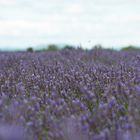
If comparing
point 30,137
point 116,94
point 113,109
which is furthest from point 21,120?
point 116,94

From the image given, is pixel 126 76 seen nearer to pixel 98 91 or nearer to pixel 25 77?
pixel 98 91

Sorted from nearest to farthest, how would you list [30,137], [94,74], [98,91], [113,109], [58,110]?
[30,137]
[58,110]
[113,109]
[98,91]
[94,74]

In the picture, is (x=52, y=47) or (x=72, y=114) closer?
(x=72, y=114)

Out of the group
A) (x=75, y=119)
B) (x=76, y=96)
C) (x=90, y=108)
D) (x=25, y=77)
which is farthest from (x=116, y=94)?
(x=25, y=77)

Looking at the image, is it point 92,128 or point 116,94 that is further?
point 116,94

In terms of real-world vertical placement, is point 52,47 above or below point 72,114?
above

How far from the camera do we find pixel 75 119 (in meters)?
2.56

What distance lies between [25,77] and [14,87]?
2.45 feet

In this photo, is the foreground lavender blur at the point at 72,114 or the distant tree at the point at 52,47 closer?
the foreground lavender blur at the point at 72,114

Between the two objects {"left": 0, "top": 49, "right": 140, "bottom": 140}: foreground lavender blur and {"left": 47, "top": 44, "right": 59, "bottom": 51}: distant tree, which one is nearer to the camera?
{"left": 0, "top": 49, "right": 140, "bottom": 140}: foreground lavender blur

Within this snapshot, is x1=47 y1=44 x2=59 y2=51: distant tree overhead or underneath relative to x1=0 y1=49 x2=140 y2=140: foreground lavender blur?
overhead

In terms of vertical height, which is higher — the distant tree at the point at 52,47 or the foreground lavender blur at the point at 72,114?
the distant tree at the point at 52,47

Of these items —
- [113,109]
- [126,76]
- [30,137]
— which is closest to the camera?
[30,137]

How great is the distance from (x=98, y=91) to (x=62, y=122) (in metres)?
1.16
